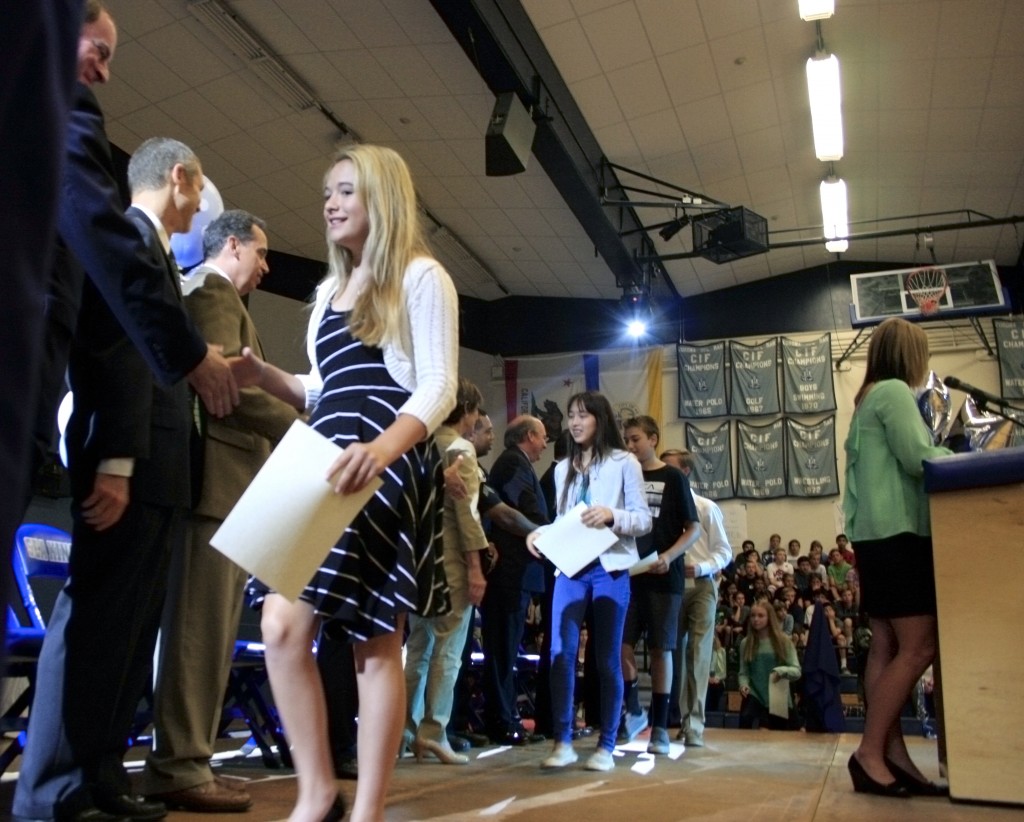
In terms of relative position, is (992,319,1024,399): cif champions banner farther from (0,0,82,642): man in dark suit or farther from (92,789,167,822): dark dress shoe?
(0,0,82,642): man in dark suit

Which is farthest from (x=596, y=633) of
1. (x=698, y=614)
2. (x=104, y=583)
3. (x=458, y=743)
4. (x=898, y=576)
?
(x=104, y=583)

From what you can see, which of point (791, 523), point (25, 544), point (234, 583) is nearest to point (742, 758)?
point (234, 583)

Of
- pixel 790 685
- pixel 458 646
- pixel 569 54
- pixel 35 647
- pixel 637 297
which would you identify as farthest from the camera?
pixel 637 297

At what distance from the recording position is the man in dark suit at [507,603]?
4.65m

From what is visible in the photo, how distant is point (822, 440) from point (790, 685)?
7460mm

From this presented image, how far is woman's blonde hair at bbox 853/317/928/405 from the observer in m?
3.00

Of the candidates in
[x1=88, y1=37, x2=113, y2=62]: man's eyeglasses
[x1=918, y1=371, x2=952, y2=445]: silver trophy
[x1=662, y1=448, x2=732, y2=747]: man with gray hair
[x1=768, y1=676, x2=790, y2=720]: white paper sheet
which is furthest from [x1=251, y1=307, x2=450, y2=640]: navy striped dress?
[x1=768, y1=676, x2=790, y2=720]: white paper sheet

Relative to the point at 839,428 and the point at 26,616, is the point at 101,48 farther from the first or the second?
the point at 839,428

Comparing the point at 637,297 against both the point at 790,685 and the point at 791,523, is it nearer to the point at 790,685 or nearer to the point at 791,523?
the point at 791,523

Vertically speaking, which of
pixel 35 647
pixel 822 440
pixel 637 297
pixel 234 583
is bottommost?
pixel 35 647

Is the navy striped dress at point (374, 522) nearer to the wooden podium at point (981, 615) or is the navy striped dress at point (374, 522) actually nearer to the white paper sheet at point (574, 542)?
the wooden podium at point (981, 615)

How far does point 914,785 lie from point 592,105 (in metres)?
7.80

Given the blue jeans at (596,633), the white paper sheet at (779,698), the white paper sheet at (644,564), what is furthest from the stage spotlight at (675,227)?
the blue jeans at (596,633)

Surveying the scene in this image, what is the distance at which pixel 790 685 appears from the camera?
728cm
